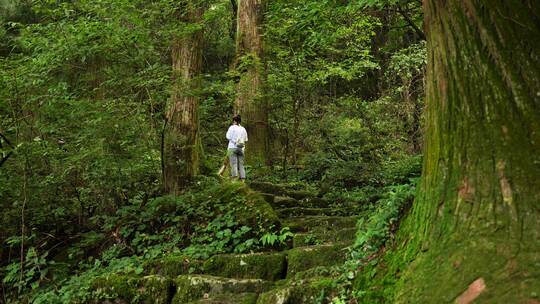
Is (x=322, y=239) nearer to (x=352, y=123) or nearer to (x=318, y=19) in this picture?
(x=318, y=19)

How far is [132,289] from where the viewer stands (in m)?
5.86

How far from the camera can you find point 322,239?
22.1 feet

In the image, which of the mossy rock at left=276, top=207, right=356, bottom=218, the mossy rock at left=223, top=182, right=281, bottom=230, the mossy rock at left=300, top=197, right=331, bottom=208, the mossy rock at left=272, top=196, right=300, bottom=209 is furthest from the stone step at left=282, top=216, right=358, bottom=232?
the mossy rock at left=300, top=197, right=331, bottom=208

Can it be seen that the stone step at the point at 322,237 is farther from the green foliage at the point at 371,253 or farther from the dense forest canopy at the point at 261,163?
the green foliage at the point at 371,253

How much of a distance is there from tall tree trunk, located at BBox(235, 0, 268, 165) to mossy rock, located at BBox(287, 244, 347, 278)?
22.7 feet

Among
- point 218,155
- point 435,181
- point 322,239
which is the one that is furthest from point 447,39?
point 218,155

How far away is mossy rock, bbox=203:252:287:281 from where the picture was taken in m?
6.04

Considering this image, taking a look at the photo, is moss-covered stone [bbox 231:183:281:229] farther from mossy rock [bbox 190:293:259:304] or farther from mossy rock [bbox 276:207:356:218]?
mossy rock [bbox 190:293:259:304]

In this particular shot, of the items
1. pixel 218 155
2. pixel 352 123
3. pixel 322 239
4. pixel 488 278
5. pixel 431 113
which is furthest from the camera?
pixel 218 155

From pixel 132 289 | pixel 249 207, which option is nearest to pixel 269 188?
pixel 249 207

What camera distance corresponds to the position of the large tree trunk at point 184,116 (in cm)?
905

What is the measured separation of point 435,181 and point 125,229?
19.3ft

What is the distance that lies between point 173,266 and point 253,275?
1.18 m

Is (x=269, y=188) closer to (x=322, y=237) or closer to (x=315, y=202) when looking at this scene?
(x=315, y=202)
